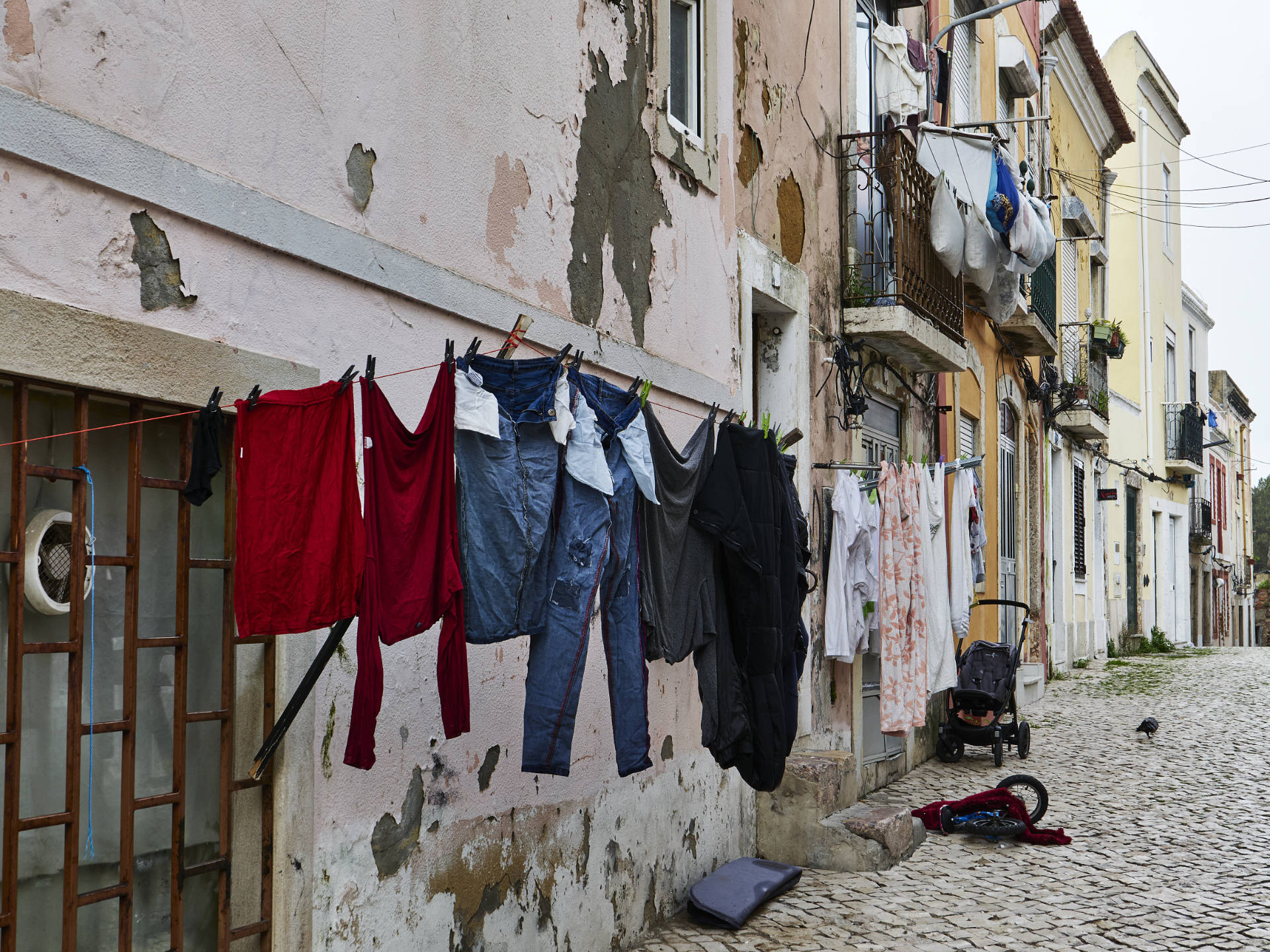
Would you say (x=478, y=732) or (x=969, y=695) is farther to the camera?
(x=969, y=695)

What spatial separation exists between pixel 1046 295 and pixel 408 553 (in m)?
15.6

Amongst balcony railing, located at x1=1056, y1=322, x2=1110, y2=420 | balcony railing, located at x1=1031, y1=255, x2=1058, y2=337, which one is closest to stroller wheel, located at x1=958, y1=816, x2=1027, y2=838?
balcony railing, located at x1=1031, y1=255, x2=1058, y2=337

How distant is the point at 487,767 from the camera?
4.89 m

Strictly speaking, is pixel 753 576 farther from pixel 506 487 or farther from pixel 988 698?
pixel 988 698

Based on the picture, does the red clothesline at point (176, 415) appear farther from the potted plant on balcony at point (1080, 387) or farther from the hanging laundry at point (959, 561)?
the potted plant on balcony at point (1080, 387)

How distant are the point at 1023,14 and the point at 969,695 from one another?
10.3 m

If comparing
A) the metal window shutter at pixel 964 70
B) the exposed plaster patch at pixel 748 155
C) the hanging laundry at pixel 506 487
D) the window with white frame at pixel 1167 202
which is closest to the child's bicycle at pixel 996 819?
the exposed plaster patch at pixel 748 155

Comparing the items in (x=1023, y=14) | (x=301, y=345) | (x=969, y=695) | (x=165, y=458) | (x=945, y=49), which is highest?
(x=1023, y=14)

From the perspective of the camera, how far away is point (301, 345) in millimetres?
3912

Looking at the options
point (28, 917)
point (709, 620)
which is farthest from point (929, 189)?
point (28, 917)

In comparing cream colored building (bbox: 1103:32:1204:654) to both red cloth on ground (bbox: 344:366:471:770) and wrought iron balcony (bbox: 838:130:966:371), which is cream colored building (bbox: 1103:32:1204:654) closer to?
wrought iron balcony (bbox: 838:130:966:371)

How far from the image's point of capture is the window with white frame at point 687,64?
23.3 feet

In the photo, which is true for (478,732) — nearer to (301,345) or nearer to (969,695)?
(301,345)

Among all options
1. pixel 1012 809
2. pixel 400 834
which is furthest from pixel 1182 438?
pixel 400 834
